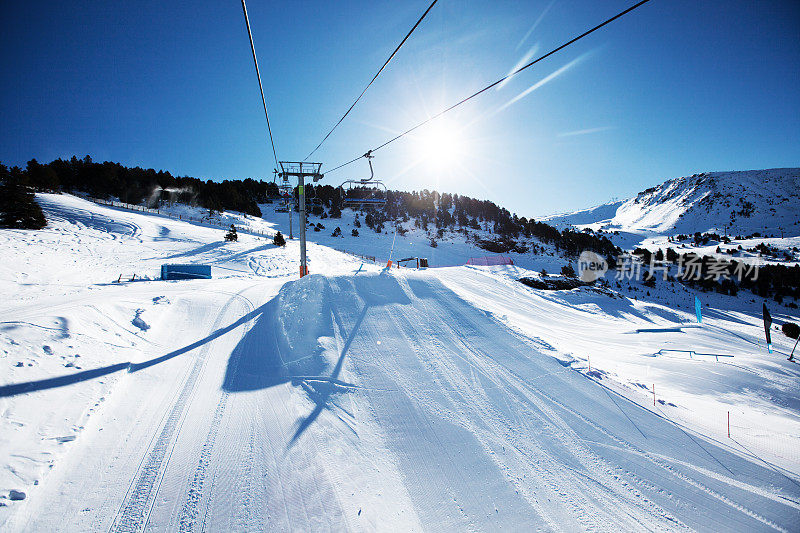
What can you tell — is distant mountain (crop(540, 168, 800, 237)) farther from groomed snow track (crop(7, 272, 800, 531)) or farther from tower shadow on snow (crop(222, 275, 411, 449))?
tower shadow on snow (crop(222, 275, 411, 449))

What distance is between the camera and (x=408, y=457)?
4945mm

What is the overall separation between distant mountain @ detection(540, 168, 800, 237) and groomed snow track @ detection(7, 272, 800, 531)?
163866 mm

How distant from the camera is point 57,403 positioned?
5.01 meters

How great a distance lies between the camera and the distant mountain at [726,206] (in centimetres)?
11725

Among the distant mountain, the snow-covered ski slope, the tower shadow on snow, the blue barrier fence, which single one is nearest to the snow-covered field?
the distant mountain

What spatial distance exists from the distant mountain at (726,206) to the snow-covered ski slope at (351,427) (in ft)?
534

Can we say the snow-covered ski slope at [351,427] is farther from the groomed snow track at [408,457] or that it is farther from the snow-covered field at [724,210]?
the snow-covered field at [724,210]

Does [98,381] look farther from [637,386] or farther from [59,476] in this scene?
[637,386]

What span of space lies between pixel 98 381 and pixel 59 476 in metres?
2.46

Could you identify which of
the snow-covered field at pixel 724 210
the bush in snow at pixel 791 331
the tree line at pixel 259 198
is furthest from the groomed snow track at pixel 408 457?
the snow-covered field at pixel 724 210

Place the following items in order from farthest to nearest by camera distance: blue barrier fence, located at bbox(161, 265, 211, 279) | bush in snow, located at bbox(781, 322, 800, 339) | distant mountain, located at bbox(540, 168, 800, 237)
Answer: distant mountain, located at bbox(540, 168, 800, 237), bush in snow, located at bbox(781, 322, 800, 339), blue barrier fence, located at bbox(161, 265, 211, 279)

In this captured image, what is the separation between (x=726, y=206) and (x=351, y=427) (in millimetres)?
205582

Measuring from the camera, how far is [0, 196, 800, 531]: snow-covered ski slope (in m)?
3.98

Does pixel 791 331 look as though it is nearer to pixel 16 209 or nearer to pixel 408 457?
pixel 408 457
